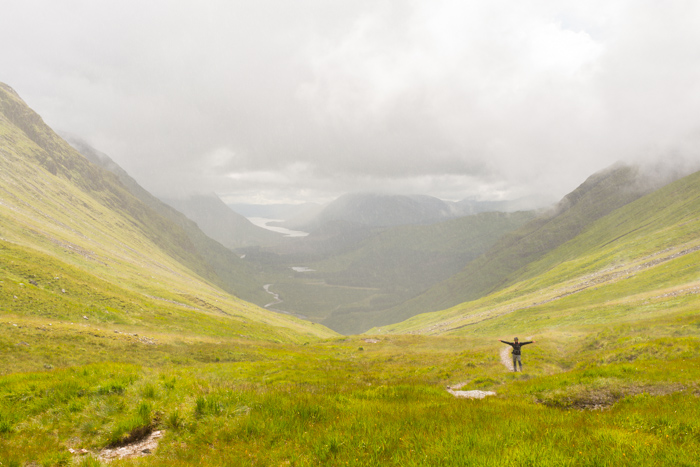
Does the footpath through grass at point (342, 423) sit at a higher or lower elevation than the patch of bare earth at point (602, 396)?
higher

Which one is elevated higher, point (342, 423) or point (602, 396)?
point (342, 423)

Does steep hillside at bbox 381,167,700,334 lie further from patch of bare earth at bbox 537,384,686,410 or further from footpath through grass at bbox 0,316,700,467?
footpath through grass at bbox 0,316,700,467

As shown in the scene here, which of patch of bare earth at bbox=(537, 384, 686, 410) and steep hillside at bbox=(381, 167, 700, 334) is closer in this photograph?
patch of bare earth at bbox=(537, 384, 686, 410)

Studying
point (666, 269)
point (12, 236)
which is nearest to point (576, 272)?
point (666, 269)

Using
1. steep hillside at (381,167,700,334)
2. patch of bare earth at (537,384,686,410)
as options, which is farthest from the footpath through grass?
steep hillside at (381,167,700,334)

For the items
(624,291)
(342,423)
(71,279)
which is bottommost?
(624,291)

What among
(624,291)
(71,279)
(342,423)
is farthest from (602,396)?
(624,291)

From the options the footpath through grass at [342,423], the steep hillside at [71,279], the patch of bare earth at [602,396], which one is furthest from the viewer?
the steep hillside at [71,279]

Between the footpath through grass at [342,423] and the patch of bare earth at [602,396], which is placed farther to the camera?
the patch of bare earth at [602,396]

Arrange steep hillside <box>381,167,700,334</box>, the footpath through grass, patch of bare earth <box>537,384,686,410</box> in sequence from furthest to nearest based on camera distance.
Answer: steep hillside <box>381,167,700,334</box> → patch of bare earth <box>537,384,686,410</box> → the footpath through grass

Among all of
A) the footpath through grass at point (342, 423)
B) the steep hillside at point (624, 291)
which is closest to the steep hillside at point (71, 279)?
the footpath through grass at point (342, 423)

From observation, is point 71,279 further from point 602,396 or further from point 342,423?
point 602,396

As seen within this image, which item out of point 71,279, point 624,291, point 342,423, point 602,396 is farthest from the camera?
point 624,291

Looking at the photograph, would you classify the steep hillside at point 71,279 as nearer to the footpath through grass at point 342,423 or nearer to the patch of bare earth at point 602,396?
the footpath through grass at point 342,423
